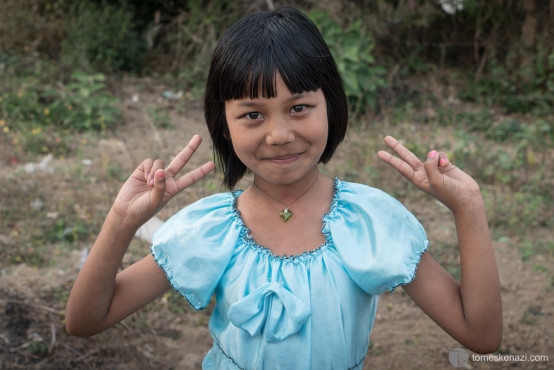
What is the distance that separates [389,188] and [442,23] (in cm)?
332

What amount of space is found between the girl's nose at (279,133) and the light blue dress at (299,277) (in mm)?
286

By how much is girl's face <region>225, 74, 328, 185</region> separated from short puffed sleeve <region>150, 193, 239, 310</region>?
21 centimetres

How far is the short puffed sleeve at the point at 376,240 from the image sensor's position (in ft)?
5.02

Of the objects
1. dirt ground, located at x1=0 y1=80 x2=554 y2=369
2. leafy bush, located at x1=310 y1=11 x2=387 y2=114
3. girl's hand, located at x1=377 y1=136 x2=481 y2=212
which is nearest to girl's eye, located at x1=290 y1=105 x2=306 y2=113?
girl's hand, located at x1=377 y1=136 x2=481 y2=212

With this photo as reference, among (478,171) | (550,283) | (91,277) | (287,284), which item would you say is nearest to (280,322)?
(287,284)

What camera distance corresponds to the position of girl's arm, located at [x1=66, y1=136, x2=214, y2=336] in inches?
60.7

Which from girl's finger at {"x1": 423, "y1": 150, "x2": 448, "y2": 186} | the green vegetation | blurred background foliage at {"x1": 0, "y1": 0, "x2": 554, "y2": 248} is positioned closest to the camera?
girl's finger at {"x1": 423, "y1": 150, "x2": 448, "y2": 186}

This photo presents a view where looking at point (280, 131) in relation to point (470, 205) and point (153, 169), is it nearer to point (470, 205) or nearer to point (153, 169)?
point (153, 169)

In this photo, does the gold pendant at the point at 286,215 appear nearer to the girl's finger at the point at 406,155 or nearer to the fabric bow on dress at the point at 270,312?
the fabric bow on dress at the point at 270,312

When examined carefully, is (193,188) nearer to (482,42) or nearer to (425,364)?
(425,364)

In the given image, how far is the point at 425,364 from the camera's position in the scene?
290 cm

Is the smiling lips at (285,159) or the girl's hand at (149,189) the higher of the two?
the smiling lips at (285,159)

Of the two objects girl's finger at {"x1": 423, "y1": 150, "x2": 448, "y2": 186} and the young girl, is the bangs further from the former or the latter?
girl's finger at {"x1": 423, "y1": 150, "x2": 448, "y2": 186}

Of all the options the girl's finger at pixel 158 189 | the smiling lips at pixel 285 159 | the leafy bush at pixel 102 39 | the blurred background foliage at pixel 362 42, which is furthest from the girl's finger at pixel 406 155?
the leafy bush at pixel 102 39
